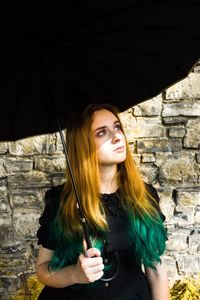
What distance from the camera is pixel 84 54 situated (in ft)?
5.28

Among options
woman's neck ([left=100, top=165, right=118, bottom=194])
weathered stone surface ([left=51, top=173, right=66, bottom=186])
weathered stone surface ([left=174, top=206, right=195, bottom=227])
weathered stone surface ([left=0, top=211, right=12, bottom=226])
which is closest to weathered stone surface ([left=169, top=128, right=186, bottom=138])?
weathered stone surface ([left=174, top=206, right=195, bottom=227])

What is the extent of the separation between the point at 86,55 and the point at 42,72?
0.71 feet

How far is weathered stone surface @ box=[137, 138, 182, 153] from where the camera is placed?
9.37 feet

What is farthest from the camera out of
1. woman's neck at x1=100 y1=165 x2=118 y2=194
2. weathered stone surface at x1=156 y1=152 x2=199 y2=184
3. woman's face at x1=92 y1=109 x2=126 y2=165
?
weathered stone surface at x1=156 y1=152 x2=199 y2=184

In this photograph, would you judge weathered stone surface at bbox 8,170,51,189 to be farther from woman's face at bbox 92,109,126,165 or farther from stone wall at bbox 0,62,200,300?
woman's face at bbox 92,109,126,165

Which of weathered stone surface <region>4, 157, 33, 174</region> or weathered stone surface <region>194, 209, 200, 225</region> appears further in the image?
weathered stone surface <region>194, 209, 200, 225</region>

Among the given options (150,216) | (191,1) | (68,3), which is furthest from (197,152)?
(68,3)

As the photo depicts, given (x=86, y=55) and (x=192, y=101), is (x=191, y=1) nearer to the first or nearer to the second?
(x=86, y=55)

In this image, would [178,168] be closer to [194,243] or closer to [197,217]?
[197,217]

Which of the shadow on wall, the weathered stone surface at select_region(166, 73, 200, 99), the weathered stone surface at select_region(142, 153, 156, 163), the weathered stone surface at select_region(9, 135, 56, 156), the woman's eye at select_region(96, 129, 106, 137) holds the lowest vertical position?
the shadow on wall

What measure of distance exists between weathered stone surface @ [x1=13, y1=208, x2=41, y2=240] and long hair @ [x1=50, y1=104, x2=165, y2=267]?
3.55 ft

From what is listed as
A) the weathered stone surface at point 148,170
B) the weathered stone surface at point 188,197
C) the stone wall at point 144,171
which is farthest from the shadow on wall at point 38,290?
the weathered stone surface at point 148,170

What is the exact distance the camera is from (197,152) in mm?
2869

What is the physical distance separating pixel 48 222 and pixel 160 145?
1.28m
